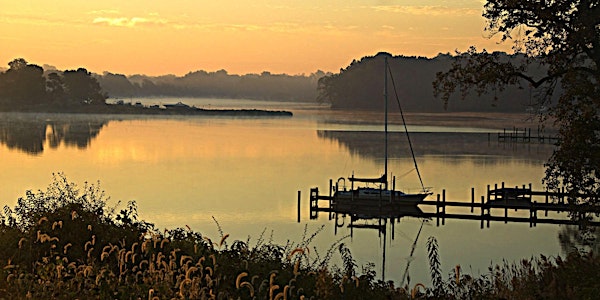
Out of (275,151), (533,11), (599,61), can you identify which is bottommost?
A: (275,151)

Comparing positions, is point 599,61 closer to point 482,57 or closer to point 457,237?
point 482,57

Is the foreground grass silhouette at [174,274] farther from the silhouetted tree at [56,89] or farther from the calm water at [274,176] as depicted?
the silhouetted tree at [56,89]

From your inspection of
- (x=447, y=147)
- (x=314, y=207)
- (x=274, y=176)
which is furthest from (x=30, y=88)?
(x=314, y=207)

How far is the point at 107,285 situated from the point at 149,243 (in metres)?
2.77

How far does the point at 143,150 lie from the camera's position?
285ft

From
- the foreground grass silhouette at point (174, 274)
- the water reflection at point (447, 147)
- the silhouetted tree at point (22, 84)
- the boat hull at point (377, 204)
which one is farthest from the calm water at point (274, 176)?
the silhouetted tree at point (22, 84)

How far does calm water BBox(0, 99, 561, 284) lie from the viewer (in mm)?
34719

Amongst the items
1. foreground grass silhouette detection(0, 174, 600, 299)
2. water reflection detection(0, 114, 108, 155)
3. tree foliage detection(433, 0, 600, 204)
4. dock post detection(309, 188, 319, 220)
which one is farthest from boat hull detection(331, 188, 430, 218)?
water reflection detection(0, 114, 108, 155)

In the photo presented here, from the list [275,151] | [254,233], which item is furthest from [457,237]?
[275,151]

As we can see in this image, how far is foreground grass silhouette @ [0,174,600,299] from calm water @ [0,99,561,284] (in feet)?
43.3

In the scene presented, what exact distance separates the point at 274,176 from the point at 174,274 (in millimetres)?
48375

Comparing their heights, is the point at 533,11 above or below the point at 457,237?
above

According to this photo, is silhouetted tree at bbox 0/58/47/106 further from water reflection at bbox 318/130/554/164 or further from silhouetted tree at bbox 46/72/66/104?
water reflection at bbox 318/130/554/164

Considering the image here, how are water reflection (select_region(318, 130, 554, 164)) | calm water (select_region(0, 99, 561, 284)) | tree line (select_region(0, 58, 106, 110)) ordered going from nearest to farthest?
1. calm water (select_region(0, 99, 561, 284))
2. water reflection (select_region(318, 130, 554, 164))
3. tree line (select_region(0, 58, 106, 110))
